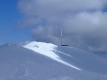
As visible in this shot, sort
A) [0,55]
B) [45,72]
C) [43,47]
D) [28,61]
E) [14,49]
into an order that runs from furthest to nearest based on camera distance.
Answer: [43,47]
[14,49]
[0,55]
[28,61]
[45,72]

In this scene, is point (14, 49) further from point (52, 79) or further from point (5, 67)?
point (52, 79)

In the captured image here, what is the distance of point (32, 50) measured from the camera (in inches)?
1096

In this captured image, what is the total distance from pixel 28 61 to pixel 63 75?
3.82 m

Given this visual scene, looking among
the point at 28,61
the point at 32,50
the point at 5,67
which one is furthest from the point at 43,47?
the point at 5,67

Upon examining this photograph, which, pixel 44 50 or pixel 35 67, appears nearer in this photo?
pixel 35 67

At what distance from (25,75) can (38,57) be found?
18.5ft

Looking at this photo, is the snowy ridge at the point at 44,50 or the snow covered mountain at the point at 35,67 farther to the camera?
the snowy ridge at the point at 44,50

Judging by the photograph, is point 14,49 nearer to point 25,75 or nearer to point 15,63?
point 15,63


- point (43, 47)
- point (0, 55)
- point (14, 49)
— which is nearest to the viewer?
point (0, 55)

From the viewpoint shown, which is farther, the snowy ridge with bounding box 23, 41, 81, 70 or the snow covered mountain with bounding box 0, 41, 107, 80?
the snowy ridge with bounding box 23, 41, 81, 70

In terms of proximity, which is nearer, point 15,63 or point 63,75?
point 63,75

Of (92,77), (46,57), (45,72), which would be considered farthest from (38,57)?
(92,77)

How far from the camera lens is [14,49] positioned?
27547 mm

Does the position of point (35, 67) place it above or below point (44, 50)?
above
